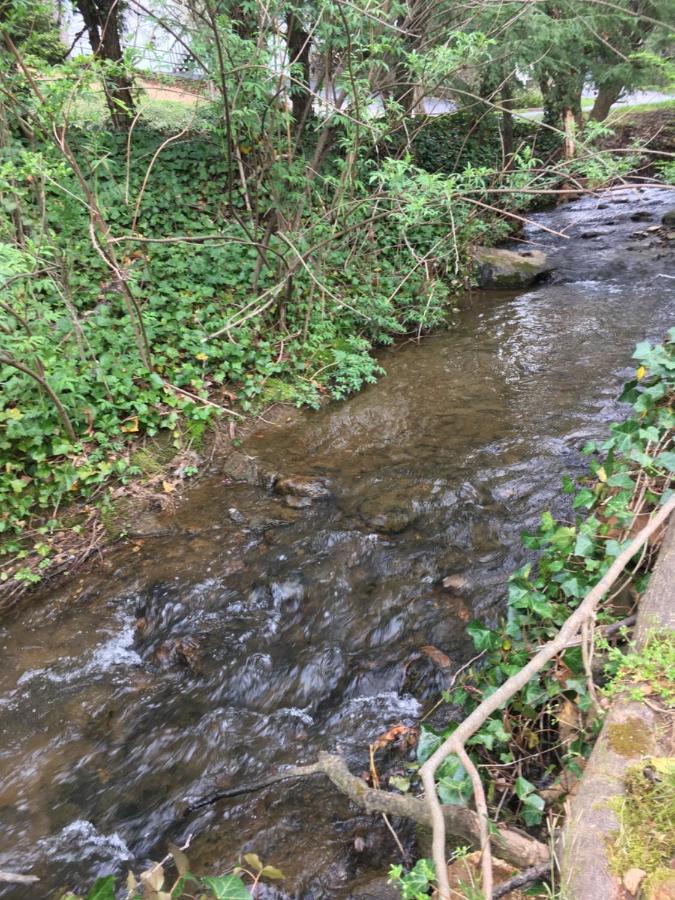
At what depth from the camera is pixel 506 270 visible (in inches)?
368

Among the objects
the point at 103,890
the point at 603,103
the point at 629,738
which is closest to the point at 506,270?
the point at 629,738

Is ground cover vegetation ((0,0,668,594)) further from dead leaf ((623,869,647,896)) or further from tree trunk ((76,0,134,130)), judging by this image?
dead leaf ((623,869,647,896))

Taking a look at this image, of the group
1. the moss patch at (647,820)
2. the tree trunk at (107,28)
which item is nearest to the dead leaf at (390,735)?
the moss patch at (647,820)

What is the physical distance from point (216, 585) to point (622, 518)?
277 cm

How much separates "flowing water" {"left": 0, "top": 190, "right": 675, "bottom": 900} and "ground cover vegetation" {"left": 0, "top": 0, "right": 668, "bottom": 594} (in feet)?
2.36

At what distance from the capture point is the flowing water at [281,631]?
8.48ft

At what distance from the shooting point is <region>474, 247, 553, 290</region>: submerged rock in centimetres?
932

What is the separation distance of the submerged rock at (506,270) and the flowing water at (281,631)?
3.56 meters

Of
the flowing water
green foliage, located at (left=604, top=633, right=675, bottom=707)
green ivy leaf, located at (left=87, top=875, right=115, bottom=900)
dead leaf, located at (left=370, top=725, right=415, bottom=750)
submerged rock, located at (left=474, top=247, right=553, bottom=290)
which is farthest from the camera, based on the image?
submerged rock, located at (left=474, top=247, right=553, bottom=290)

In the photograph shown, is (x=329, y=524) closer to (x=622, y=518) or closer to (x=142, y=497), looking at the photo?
(x=142, y=497)

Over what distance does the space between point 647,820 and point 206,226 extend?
7435 millimetres

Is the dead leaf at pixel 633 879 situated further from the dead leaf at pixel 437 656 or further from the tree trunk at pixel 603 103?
the tree trunk at pixel 603 103

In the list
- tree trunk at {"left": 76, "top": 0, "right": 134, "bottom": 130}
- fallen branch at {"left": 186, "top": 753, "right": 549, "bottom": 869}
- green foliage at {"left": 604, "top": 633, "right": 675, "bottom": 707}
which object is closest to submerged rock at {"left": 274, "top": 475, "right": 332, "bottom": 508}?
fallen branch at {"left": 186, "top": 753, "right": 549, "bottom": 869}

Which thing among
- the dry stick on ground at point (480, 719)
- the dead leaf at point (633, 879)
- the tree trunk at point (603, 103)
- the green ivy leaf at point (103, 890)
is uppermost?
the tree trunk at point (603, 103)
